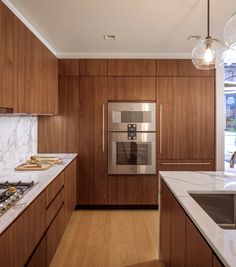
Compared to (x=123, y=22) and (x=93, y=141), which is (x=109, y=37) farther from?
(x=93, y=141)

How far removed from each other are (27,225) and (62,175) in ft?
4.19

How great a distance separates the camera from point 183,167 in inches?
169

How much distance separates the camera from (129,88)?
4.29 m

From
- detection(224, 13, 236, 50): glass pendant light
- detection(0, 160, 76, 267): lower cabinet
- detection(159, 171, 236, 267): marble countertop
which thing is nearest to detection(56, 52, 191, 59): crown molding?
detection(0, 160, 76, 267): lower cabinet

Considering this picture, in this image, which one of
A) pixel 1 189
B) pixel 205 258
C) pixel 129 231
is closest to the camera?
pixel 205 258

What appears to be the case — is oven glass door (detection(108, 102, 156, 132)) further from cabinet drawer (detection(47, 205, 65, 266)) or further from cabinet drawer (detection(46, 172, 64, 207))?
cabinet drawer (detection(47, 205, 65, 266))

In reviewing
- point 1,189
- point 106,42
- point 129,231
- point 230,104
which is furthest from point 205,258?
point 230,104

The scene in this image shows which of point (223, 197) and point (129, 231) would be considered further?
point (129, 231)

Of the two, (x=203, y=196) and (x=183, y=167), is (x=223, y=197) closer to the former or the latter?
(x=203, y=196)

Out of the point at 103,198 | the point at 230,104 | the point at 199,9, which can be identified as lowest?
the point at 103,198

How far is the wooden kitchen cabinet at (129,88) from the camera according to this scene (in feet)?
14.1

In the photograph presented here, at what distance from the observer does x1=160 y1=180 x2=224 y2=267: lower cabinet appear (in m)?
1.32

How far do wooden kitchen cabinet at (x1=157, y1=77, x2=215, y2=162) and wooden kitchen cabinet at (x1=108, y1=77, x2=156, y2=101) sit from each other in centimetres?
15

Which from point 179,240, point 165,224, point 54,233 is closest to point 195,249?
point 179,240
